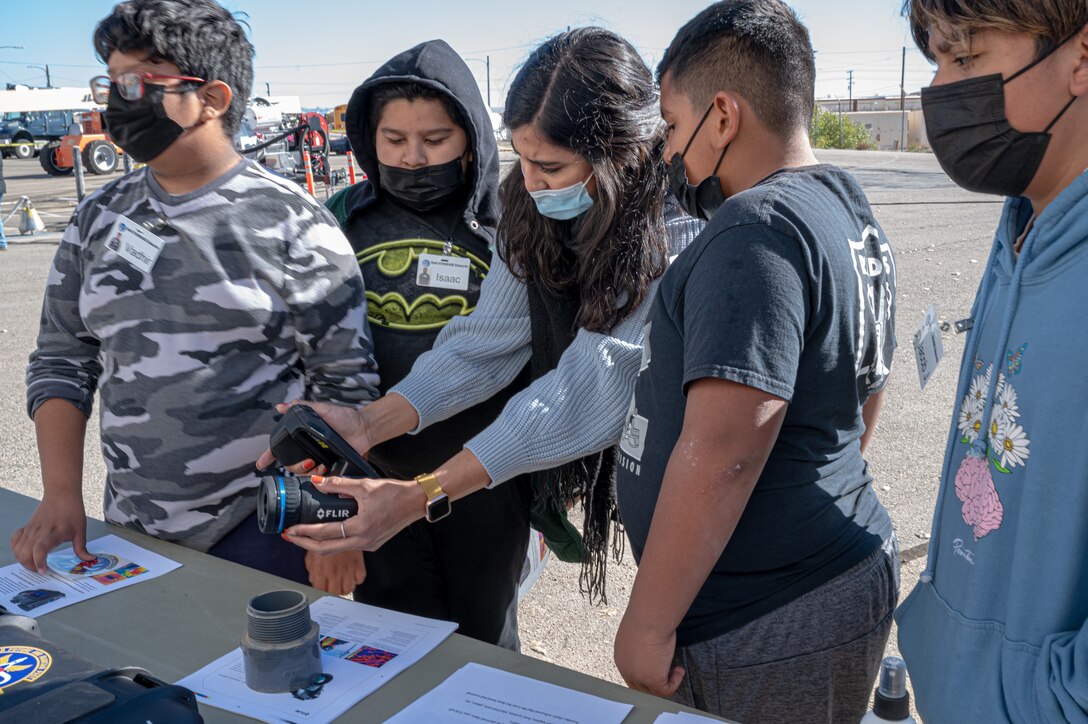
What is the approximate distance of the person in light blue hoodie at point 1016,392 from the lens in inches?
37.9

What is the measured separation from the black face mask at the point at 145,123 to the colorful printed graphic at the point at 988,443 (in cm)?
148

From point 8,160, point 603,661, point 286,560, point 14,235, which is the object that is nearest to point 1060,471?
point 286,560

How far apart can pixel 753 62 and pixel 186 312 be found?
1120 millimetres

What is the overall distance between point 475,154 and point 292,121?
2005 cm

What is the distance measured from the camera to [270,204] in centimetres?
181

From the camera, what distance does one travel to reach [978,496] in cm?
110

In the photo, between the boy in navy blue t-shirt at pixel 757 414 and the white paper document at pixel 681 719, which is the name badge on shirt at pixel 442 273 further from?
the white paper document at pixel 681 719

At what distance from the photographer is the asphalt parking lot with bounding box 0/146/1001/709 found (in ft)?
10.1

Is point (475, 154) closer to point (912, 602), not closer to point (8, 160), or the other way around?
point (912, 602)

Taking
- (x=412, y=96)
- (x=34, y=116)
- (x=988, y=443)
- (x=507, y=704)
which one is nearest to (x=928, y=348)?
(x=988, y=443)

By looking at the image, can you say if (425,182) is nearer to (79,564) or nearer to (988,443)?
(79,564)

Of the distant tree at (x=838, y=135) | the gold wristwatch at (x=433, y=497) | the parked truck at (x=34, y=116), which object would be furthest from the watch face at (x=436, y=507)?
the parked truck at (x=34, y=116)

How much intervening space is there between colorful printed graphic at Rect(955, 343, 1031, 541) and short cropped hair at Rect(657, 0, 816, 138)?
485 mm

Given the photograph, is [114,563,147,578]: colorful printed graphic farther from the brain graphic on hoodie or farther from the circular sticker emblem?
the brain graphic on hoodie
